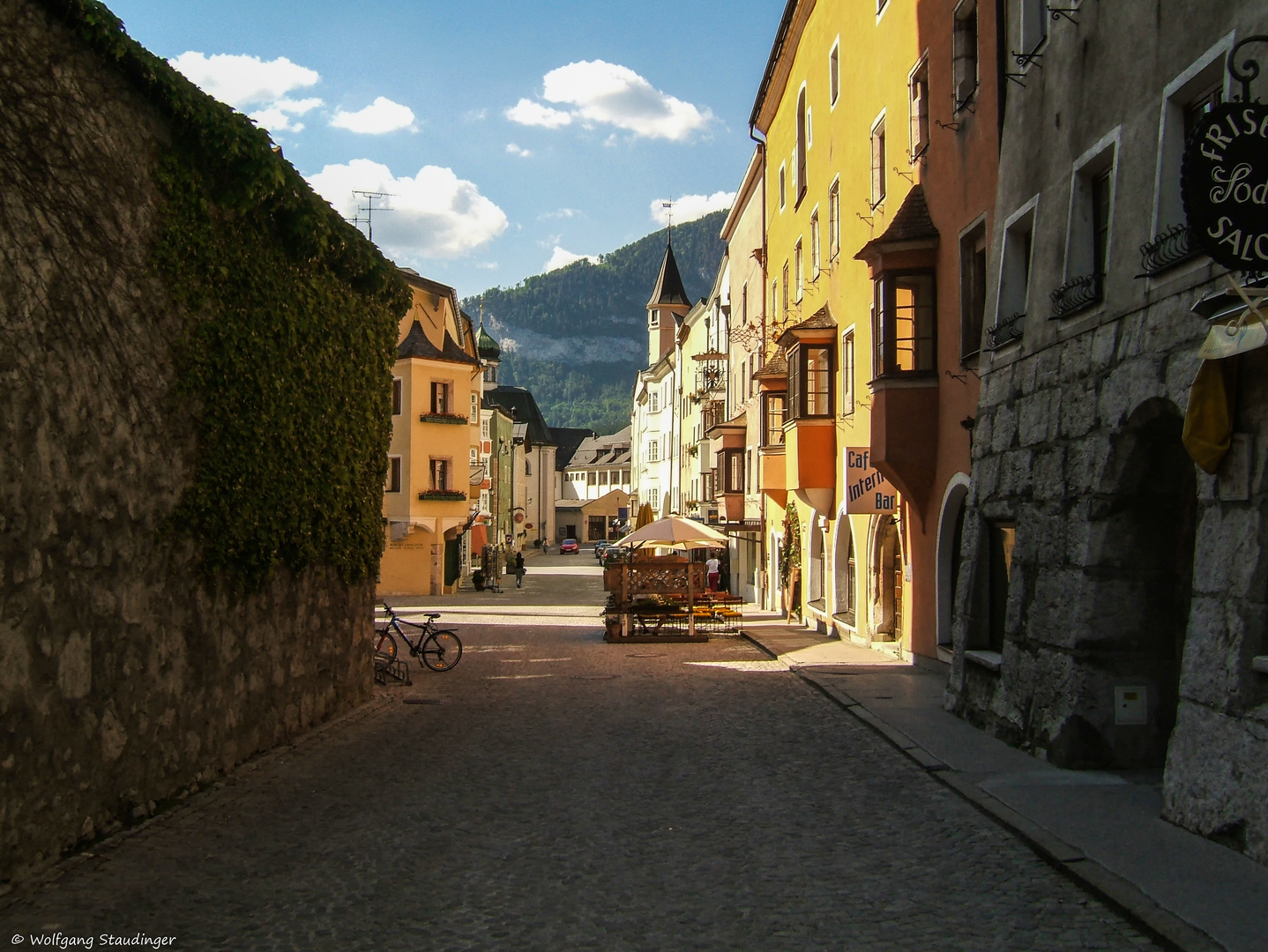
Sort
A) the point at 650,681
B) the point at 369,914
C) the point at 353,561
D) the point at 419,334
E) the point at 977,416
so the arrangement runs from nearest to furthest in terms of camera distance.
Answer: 1. the point at 369,914
2. the point at 977,416
3. the point at 353,561
4. the point at 650,681
5. the point at 419,334

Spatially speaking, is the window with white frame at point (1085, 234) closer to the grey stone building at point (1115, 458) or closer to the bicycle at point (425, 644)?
the grey stone building at point (1115, 458)

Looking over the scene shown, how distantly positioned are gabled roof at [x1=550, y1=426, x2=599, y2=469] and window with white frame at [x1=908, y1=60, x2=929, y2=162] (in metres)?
134

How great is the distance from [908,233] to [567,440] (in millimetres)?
140385

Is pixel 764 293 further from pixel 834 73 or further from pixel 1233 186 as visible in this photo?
pixel 1233 186

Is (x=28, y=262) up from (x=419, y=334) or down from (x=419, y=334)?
down

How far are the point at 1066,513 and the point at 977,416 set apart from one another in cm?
304

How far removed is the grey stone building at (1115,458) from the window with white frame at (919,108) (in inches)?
218

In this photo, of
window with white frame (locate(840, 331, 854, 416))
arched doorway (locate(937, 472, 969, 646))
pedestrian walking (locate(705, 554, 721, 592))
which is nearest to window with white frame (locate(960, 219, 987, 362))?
arched doorway (locate(937, 472, 969, 646))

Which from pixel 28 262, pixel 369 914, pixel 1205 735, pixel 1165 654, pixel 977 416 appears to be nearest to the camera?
pixel 369 914

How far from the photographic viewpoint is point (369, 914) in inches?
259

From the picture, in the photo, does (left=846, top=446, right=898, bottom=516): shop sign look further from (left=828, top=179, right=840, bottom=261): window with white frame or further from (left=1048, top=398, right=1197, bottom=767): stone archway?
(left=1048, top=398, right=1197, bottom=767): stone archway

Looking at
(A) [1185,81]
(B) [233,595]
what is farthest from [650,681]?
(A) [1185,81]

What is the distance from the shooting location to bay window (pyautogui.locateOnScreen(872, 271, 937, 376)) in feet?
58.7

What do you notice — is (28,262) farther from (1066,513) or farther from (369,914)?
(1066,513)
